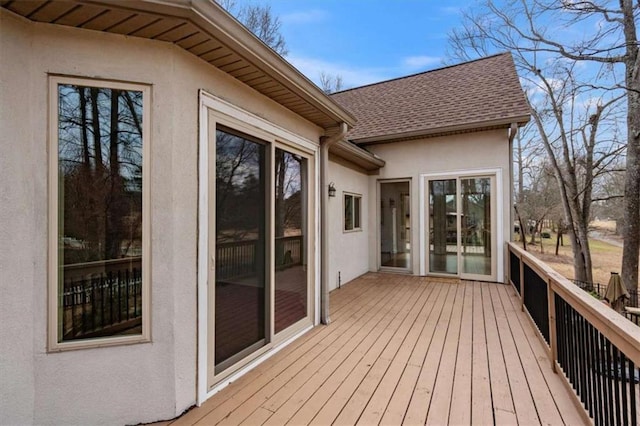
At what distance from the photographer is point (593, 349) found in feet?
6.86

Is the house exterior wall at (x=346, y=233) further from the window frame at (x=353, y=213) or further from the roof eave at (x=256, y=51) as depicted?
the roof eave at (x=256, y=51)

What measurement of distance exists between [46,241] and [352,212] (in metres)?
5.58

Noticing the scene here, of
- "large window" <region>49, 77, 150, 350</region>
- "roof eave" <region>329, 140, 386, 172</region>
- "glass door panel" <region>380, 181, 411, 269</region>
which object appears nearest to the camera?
"large window" <region>49, 77, 150, 350</region>

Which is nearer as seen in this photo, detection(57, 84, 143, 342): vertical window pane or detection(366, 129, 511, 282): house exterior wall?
detection(57, 84, 143, 342): vertical window pane

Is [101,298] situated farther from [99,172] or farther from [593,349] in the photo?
[593,349]

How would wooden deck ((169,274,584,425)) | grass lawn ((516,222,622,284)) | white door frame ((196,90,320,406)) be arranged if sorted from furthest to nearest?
grass lawn ((516,222,622,284)) → white door frame ((196,90,320,406)) → wooden deck ((169,274,584,425))

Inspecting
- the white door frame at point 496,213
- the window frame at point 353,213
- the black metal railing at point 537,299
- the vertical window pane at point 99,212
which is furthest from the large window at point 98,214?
the white door frame at point 496,213

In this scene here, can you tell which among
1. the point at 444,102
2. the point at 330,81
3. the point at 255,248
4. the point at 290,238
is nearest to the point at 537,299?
the point at 290,238

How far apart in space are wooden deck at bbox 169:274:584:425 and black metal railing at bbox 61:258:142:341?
810 mm

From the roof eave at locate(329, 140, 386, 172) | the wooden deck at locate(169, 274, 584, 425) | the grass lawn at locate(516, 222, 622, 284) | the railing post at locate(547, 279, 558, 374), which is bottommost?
the grass lawn at locate(516, 222, 622, 284)

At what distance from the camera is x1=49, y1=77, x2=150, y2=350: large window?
1.99 metres

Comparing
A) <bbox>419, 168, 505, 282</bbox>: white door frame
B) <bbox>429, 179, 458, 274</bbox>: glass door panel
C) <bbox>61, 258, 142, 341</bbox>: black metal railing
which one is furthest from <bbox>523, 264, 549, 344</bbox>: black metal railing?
<bbox>61, 258, 142, 341</bbox>: black metal railing

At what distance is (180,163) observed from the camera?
7.30 ft

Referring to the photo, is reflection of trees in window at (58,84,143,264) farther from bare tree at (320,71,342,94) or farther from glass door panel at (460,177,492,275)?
bare tree at (320,71,342,94)
